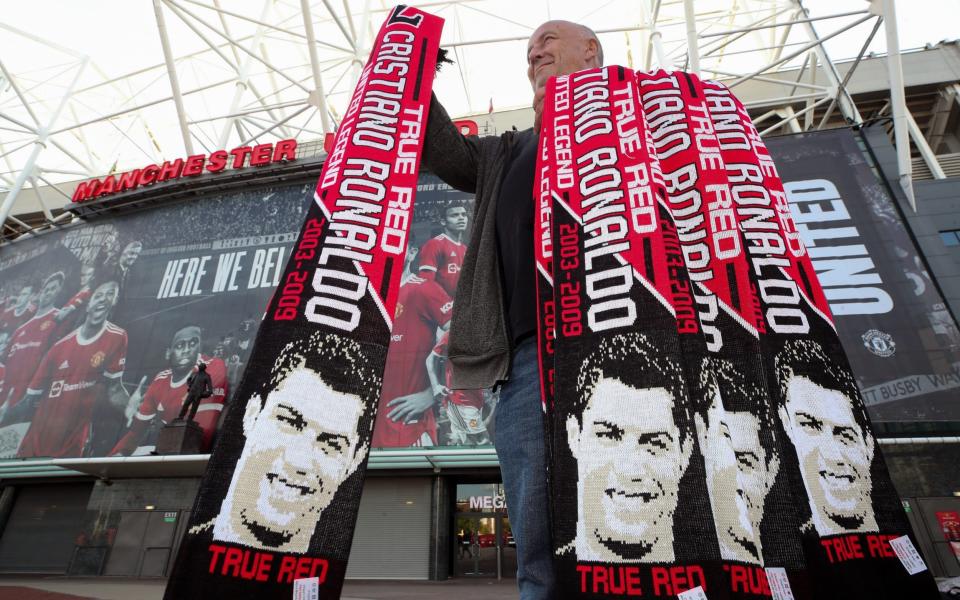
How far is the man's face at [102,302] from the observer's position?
47.9 ft

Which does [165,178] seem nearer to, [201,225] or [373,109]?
[201,225]

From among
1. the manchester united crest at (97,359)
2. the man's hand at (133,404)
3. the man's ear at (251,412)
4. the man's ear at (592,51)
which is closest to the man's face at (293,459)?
the man's ear at (251,412)

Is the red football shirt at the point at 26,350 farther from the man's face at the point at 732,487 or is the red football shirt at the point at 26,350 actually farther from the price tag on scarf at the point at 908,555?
the price tag on scarf at the point at 908,555

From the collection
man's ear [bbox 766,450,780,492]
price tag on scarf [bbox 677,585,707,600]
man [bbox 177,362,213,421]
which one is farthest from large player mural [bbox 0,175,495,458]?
price tag on scarf [bbox 677,585,707,600]

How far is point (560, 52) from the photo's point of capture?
1620mm

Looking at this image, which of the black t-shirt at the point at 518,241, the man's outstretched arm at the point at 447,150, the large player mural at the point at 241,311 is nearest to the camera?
the black t-shirt at the point at 518,241

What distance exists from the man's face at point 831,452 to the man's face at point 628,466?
0.48 metres

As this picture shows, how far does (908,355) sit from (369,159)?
12113mm

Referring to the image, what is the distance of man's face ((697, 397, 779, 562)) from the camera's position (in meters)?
0.81

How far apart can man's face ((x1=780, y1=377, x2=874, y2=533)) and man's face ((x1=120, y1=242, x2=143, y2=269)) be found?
60.3ft

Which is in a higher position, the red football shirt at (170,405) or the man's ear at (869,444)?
the red football shirt at (170,405)

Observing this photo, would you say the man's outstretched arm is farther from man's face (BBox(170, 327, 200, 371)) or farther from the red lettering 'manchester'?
the red lettering 'manchester'

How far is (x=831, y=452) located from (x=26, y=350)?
1998 centimetres

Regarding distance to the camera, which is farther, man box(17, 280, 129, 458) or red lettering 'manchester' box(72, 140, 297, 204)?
red lettering 'manchester' box(72, 140, 297, 204)
